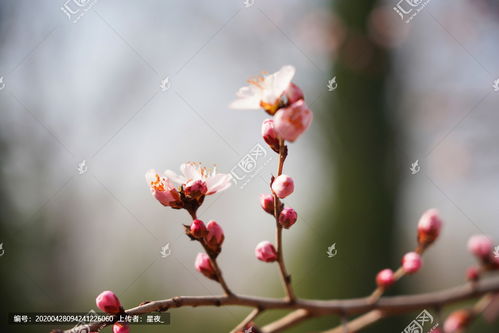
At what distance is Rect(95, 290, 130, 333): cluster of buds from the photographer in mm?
954

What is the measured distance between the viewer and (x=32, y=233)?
4625 mm

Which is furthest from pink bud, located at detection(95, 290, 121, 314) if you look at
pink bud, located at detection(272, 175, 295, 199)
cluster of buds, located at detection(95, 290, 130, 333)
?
pink bud, located at detection(272, 175, 295, 199)

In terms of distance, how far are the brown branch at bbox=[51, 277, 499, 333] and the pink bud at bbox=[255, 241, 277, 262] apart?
14cm

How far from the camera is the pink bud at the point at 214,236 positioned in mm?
965

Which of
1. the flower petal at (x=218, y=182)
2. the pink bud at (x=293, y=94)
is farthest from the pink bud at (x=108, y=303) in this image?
the pink bud at (x=293, y=94)

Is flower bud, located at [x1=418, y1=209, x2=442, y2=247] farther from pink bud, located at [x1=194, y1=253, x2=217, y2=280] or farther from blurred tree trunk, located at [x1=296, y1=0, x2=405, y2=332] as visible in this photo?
blurred tree trunk, located at [x1=296, y1=0, x2=405, y2=332]

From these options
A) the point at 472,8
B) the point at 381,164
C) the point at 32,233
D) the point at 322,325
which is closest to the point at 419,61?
the point at 472,8

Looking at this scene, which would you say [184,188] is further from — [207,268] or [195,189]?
[207,268]

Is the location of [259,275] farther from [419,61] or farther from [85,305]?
[419,61]

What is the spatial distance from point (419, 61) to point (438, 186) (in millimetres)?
1396

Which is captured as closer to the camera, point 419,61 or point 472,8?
point 472,8

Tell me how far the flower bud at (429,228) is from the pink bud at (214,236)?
1.35 ft

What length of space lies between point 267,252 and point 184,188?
0.24m

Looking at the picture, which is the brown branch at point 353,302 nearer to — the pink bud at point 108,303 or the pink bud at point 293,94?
the pink bud at point 108,303
